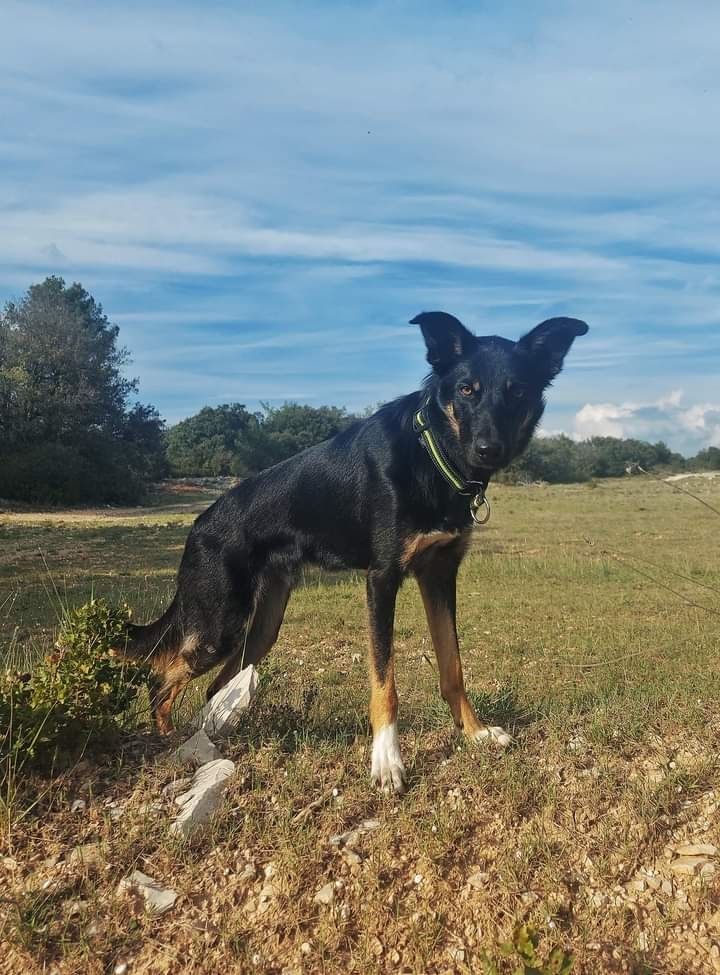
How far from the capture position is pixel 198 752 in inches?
152

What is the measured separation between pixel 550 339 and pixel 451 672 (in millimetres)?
1975

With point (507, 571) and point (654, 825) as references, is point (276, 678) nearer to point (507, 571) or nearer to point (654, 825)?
point (654, 825)

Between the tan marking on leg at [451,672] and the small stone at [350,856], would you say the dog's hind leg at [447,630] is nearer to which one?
the tan marking on leg at [451,672]

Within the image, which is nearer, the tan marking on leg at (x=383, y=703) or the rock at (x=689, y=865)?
the rock at (x=689, y=865)

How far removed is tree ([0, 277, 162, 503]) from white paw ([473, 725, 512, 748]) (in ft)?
118

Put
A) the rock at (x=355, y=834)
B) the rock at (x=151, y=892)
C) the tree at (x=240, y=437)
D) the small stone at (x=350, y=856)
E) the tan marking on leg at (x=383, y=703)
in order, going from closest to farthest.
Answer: the rock at (x=151, y=892) → the small stone at (x=350, y=856) → the rock at (x=355, y=834) → the tan marking on leg at (x=383, y=703) → the tree at (x=240, y=437)

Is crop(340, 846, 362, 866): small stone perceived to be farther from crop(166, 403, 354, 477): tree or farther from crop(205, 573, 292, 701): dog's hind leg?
crop(166, 403, 354, 477): tree

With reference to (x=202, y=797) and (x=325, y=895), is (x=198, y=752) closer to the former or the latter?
(x=202, y=797)

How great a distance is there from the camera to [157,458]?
50.3m

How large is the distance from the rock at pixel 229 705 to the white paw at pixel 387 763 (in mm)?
769

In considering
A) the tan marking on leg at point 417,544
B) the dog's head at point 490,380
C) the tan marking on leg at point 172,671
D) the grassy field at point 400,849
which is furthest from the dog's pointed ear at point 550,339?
the tan marking on leg at point 172,671

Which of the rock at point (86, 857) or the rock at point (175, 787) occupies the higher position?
the rock at point (175, 787)

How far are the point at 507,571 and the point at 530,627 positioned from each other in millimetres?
4581

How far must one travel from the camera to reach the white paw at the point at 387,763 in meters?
3.71
